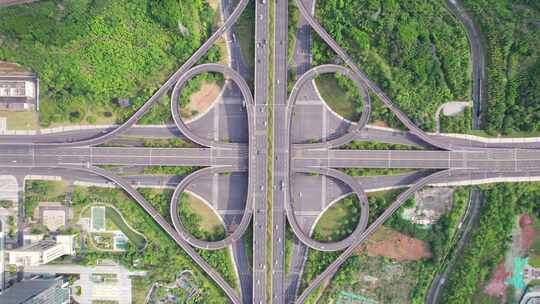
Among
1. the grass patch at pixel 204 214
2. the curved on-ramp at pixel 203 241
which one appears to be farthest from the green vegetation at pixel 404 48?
the grass patch at pixel 204 214

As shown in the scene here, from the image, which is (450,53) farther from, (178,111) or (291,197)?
(178,111)

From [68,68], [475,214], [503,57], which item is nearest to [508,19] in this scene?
[503,57]

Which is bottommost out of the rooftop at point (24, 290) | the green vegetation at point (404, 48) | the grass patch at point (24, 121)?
the rooftop at point (24, 290)

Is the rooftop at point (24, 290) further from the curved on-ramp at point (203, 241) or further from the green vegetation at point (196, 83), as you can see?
the green vegetation at point (196, 83)

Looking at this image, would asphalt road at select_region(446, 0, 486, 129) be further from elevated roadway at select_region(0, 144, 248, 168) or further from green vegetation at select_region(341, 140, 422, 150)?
elevated roadway at select_region(0, 144, 248, 168)

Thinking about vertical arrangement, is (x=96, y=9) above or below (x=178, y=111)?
above

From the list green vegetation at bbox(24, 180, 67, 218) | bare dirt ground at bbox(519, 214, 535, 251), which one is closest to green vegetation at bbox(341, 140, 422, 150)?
bare dirt ground at bbox(519, 214, 535, 251)
